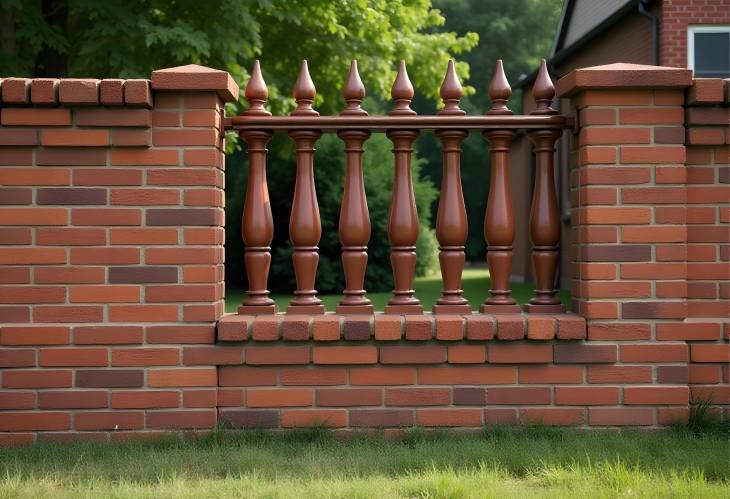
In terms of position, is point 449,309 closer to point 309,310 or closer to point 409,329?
point 409,329

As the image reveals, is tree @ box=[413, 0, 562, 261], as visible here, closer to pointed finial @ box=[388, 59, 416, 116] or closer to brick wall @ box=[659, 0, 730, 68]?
brick wall @ box=[659, 0, 730, 68]

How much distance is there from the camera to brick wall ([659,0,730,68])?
11.8 metres

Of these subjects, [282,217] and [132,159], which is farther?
[282,217]

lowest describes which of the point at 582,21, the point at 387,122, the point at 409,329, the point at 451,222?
the point at 409,329

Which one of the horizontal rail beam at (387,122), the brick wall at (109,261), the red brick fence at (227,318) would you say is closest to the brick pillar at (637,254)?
the red brick fence at (227,318)

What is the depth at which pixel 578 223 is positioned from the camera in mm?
3594

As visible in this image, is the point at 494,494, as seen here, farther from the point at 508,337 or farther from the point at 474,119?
the point at 474,119

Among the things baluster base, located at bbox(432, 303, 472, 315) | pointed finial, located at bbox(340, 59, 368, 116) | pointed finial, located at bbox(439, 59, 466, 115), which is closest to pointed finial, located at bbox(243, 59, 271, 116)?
pointed finial, located at bbox(340, 59, 368, 116)

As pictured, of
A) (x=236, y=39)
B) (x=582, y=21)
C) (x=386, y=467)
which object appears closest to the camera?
(x=386, y=467)

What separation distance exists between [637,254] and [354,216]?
3.98 feet

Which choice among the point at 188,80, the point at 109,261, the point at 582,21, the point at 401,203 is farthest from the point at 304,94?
the point at 582,21

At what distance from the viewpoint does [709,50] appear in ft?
39.1

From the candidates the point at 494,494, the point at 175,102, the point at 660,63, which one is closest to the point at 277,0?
the point at 660,63

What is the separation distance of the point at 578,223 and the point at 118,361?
204 cm
